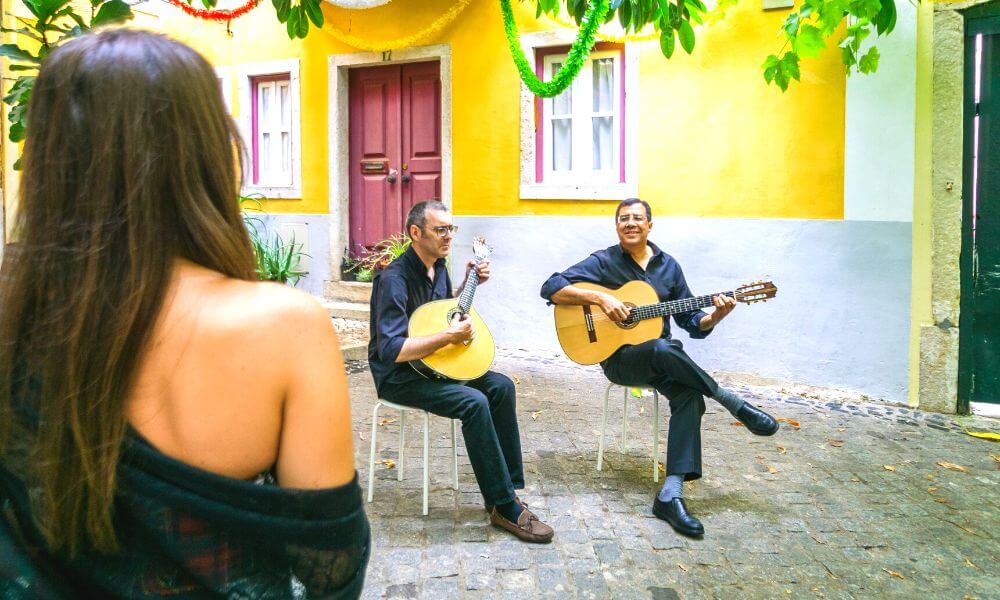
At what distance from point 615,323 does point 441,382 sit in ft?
3.57

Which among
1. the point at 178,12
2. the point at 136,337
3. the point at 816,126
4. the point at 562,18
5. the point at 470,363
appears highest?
the point at 178,12

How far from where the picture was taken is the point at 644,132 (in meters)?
6.81

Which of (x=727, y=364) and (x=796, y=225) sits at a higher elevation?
(x=796, y=225)

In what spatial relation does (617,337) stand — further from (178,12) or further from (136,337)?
(178,12)

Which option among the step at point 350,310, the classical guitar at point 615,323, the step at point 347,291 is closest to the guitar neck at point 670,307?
the classical guitar at point 615,323

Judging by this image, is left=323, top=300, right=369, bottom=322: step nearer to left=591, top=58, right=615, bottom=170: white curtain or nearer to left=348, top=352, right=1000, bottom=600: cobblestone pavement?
left=348, top=352, right=1000, bottom=600: cobblestone pavement

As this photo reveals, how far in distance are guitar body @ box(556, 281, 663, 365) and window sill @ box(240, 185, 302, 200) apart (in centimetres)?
567

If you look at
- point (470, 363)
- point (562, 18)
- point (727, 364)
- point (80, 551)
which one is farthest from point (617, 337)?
point (562, 18)

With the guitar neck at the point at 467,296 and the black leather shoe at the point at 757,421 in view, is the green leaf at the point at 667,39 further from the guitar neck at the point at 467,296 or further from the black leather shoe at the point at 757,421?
the black leather shoe at the point at 757,421

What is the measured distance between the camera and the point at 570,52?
6.48 metres

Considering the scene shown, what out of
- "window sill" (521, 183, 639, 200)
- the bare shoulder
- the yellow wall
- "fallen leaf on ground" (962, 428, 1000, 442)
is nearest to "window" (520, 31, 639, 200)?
"window sill" (521, 183, 639, 200)

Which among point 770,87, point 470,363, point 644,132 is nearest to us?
point 470,363

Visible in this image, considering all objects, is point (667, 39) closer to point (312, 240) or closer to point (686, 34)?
point (686, 34)

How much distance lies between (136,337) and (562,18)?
6.87m
